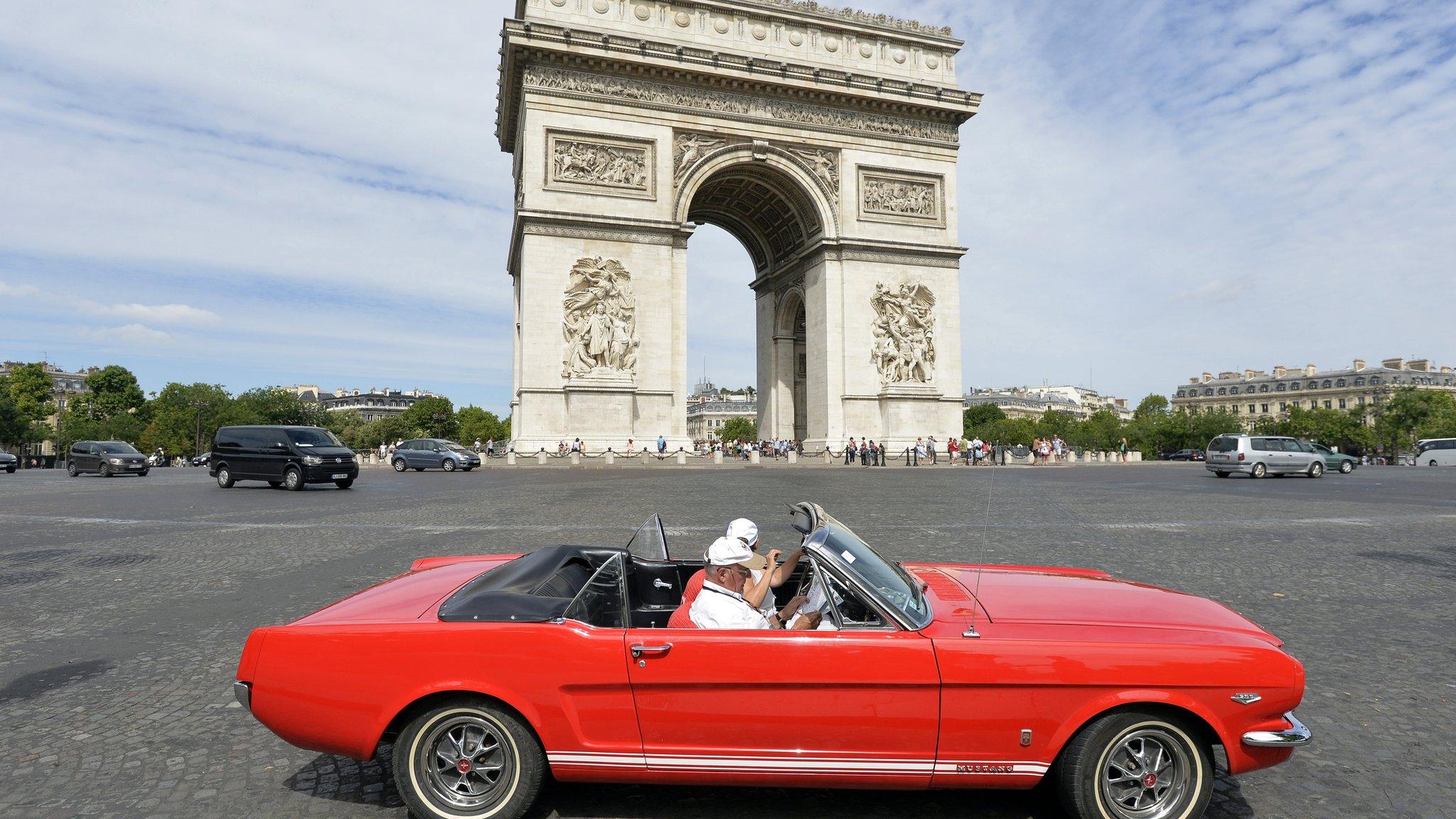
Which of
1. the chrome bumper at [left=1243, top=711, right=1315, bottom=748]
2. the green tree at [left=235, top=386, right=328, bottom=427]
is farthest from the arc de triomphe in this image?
the green tree at [left=235, top=386, right=328, bottom=427]

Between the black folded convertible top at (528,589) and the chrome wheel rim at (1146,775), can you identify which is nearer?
the chrome wheel rim at (1146,775)

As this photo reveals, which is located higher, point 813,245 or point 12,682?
point 813,245

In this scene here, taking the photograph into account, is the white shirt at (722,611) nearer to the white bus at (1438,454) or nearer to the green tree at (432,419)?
the white bus at (1438,454)

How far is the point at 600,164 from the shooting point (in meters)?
28.0

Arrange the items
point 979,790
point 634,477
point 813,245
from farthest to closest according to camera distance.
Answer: point 813,245 → point 634,477 → point 979,790

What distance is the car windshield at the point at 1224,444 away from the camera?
24906mm

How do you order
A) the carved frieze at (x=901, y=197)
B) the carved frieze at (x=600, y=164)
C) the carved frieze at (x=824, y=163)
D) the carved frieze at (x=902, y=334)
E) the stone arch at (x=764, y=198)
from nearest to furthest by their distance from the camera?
the carved frieze at (x=600, y=164) → the stone arch at (x=764, y=198) → the carved frieze at (x=824, y=163) → the carved frieze at (x=902, y=334) → the carved frieze at (x=901, y=197)

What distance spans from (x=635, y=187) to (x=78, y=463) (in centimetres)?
2017

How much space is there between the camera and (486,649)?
268 cm

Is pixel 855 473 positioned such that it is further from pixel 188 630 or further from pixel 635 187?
pixel 188 630

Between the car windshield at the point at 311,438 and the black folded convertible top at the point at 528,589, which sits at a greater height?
the car windshield at the point at 311,438

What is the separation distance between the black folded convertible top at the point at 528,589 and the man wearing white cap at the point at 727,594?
1.34ft

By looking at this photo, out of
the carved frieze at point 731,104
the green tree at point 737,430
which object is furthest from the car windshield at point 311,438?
the green tree at point 737,430

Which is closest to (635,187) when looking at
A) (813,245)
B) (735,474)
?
(813,245)
